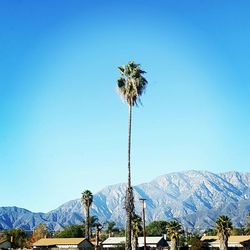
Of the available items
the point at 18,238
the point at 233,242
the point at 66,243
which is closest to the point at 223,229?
the point at 233,242

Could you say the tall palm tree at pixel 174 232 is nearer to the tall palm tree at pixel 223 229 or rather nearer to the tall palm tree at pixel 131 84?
the tall palm tree at pixel 223 229

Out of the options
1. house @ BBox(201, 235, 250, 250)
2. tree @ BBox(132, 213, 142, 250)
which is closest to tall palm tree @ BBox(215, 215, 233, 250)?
tree @ BBox(132, 213, 142, 250)

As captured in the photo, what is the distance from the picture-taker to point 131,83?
65375 millimetres

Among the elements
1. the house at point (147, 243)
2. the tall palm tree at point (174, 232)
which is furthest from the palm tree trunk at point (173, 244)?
the house at point (147, 243)

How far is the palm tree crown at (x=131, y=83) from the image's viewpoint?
6500 cm

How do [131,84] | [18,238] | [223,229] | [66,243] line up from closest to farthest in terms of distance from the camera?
[131,84] → [223,229] → [66,243] → [18,238]

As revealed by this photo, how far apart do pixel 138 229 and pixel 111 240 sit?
37.0 m

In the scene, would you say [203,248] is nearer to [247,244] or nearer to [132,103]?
[247,244]

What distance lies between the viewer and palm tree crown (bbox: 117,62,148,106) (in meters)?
65.0

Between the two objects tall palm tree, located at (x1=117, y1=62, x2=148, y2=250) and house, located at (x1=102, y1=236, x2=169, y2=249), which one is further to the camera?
house, located at (x1=102, y1=236, x2=169, y2=249)

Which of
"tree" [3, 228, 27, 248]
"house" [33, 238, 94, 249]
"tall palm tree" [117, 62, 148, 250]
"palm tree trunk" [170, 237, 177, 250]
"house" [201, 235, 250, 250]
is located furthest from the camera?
"tree" [3, 228, 27, 248]

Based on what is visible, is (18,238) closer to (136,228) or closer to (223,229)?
(136,228)

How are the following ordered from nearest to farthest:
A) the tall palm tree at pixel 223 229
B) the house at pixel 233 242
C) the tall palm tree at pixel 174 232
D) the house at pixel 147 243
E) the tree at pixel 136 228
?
the tree at pixel 136 228 < the tall palm tree at pixel 223 229 < the tall palm tree at pixel 174 232 < the house at pixel 147 243 < the house at pixel 233 242

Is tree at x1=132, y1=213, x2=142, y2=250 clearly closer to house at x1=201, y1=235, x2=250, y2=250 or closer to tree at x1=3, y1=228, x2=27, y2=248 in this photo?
house at x1=201, y1=235, x2=250, y2=250
